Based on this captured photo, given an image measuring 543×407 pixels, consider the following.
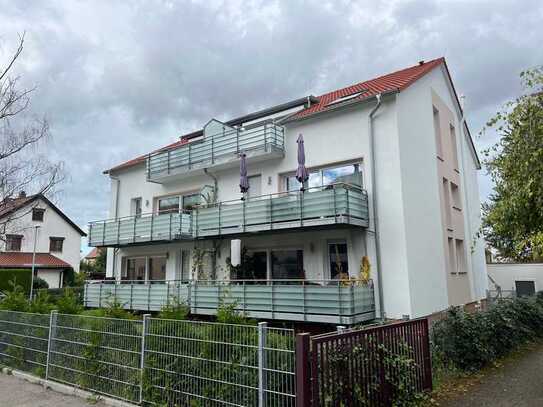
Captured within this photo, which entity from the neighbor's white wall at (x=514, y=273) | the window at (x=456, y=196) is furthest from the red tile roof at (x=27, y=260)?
the neighbor's white wall at (x=514, y=273)

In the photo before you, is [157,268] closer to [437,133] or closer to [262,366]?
[437,133]

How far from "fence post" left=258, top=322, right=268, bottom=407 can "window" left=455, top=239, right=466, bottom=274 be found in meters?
13.7

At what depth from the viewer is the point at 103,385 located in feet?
22.8

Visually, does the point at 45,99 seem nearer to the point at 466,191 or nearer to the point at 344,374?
the point at 344,374

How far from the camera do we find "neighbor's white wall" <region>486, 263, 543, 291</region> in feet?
72.3

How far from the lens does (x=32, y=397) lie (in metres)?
7.19

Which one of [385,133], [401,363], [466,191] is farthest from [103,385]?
[466,191]

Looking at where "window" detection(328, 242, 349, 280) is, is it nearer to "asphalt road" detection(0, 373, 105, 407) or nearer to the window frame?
"asphalt road" detection(0, 373, 105, 407)

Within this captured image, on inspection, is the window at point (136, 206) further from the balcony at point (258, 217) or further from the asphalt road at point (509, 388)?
the asphalt road at point (509, 388)

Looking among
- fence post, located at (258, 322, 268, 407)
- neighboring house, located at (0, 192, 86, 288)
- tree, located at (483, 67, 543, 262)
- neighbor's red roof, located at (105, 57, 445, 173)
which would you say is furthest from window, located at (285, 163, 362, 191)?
Answer: neighboring house, located at (0, 192, 86, 288)

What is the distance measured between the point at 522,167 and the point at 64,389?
840cm

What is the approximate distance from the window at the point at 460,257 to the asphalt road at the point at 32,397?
1445 centimetres

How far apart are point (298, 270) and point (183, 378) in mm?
8335

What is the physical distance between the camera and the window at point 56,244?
39.4 m
